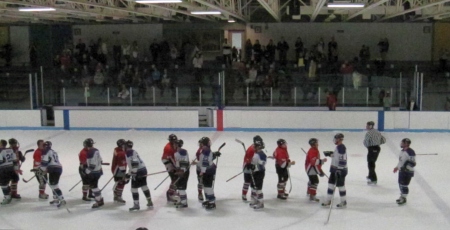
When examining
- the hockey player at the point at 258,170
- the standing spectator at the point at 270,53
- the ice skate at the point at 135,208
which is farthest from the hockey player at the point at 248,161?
the standing spectator at the point at 270,53

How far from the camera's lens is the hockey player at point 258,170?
8.69m

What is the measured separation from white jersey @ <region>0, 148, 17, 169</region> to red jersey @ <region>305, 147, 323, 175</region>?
4646 mm

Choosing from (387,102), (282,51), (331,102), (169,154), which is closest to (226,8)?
(331,102)

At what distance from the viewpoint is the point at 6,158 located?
359 inches

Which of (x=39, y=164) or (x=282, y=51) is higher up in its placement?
(x=282, y=51)

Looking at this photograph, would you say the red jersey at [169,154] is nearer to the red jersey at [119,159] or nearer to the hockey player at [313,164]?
the red jersey at [119,159]

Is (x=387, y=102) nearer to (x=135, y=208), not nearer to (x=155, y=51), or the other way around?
(x=155, y=51)

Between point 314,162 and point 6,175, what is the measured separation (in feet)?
15.9

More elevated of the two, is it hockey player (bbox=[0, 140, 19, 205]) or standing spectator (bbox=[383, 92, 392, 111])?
standing spectator (bbox=[383, 92, 392, 111])

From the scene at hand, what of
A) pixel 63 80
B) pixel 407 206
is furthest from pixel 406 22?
pixel 407 206

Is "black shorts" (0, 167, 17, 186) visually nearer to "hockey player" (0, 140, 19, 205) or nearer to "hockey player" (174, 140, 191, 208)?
"hockey player" (0, 140, 19, 205)

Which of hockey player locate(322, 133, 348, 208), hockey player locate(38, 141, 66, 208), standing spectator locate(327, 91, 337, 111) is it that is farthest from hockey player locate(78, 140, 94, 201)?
standing spectator locate(327, 91, 337, 111)

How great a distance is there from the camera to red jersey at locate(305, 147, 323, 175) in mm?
8914

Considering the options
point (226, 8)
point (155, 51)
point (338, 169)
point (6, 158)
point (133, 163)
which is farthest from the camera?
point (155, 51)
